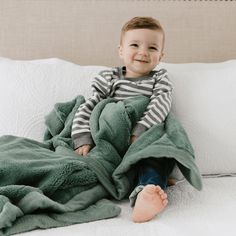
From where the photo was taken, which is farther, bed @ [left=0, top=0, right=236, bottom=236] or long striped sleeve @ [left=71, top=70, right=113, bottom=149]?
long striped sleeve @ [left=71, top=70, right=113, bottom=149]

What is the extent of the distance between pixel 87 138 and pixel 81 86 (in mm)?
290

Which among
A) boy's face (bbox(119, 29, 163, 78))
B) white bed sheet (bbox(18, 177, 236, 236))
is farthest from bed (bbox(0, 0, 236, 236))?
boy's face (bbox(119, 29, 163, 78))

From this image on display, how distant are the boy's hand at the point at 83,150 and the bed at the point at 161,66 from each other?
19cm

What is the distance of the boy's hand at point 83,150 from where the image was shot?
138 centimetres

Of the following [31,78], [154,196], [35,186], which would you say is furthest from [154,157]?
[31,78]

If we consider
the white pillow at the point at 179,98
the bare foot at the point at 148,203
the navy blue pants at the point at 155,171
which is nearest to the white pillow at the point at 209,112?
the white pillow at the point at 179,98

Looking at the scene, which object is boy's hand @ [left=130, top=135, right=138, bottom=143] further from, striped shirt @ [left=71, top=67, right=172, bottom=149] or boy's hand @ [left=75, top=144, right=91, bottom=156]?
boy's hand @ [left=75, top=144, right=91, bottom=156]

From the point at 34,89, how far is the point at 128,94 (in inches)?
12.9

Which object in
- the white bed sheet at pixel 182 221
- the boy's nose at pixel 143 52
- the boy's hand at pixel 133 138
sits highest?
the boy's nose at pixel 143 52

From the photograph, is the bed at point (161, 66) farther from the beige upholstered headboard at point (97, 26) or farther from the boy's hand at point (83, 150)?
the boy's hand at point (83, 150)

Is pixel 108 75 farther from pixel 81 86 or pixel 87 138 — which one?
pixel 87 138

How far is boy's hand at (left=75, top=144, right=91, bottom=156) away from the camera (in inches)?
54.2

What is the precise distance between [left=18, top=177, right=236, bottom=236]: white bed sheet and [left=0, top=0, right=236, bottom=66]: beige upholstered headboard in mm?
852

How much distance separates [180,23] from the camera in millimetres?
1970
